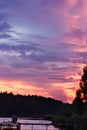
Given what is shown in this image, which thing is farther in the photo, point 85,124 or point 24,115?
point 24,115

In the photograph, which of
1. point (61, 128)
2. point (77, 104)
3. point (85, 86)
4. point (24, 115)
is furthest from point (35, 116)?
point (61, 128)

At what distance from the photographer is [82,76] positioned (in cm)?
10662

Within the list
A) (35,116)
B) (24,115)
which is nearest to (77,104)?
(35,116)

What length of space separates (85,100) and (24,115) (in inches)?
3522

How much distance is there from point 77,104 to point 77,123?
4240cm

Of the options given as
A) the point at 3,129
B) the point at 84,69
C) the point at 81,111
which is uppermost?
the point at 84,69

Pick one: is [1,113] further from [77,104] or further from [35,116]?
[77,104]

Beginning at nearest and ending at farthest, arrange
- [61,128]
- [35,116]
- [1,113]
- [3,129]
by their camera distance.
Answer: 1. [3,129]
2. [61,128]
3. [35,116]
4. [1,113]

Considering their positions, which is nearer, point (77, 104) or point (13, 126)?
point (13, 126)

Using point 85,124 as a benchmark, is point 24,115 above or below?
above

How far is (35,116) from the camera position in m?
176

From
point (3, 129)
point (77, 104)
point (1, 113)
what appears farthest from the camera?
point (1, 113)

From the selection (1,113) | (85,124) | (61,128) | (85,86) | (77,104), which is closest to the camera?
(85,124)

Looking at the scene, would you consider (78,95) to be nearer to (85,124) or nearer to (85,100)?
(85,100)
